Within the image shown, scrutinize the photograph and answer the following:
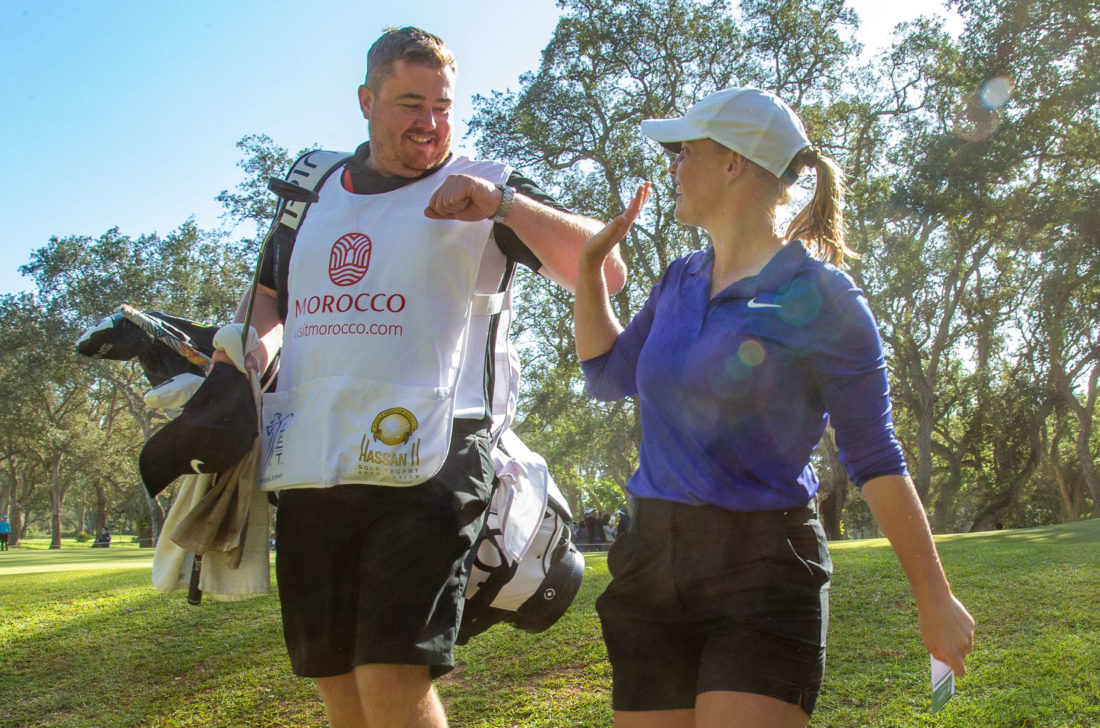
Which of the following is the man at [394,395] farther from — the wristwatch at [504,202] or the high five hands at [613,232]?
the high five hands at [613,232]

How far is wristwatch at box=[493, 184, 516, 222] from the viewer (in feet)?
8.27

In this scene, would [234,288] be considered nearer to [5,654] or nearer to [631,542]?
[5,654]

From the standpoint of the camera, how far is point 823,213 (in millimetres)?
2445

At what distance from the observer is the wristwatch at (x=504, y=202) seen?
2521mm

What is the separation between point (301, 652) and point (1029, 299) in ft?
117

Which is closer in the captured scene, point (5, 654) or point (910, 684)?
point (910, 684)

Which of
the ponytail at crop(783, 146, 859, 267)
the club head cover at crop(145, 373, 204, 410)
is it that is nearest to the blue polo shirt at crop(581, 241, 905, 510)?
the ponytail at crop(783, 146, 859, 267)

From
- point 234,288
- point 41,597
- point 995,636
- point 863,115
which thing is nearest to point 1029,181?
point 863,115

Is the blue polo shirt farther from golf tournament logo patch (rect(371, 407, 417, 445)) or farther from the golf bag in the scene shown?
golf tournament logo patch (rect(371, 407, 417, 445))

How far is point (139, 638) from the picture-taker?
6062mm

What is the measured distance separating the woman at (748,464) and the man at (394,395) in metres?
0.42

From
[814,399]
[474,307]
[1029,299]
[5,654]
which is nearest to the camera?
[814,399]

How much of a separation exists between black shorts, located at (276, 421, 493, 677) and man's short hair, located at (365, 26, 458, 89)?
1.12 metres

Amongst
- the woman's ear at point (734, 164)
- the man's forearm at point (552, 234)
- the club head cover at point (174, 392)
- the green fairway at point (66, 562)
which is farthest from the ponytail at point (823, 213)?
the green fairway at point (66, 562)
